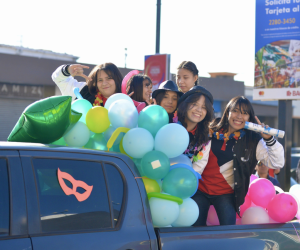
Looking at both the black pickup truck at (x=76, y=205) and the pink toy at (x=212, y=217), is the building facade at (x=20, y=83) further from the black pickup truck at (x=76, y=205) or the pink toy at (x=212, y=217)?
the black pickup truck at (x=76, y=205)

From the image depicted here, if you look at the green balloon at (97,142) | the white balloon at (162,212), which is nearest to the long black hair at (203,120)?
the green balloon at (97,142)

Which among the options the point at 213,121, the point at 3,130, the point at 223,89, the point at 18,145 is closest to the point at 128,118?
the point at 18,145

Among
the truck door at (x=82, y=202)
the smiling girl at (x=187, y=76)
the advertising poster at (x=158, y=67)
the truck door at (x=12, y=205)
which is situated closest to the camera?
the truck door at (x=12, y=205)

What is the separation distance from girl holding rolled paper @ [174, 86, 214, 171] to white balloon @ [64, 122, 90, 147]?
3.64 ft

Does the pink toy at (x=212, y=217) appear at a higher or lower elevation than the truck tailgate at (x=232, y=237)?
lower

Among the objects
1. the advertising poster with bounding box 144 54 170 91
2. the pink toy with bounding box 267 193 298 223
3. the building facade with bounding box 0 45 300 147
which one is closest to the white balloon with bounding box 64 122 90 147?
the pink toy with bounding box 267 193 298 223

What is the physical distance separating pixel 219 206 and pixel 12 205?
80.7 inches

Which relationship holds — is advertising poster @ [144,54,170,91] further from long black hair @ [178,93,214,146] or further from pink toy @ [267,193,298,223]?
pink toy @ [267,193,298,223]

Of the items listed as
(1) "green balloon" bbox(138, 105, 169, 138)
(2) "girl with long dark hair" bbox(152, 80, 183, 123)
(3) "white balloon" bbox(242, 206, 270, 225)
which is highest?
(2) "girl with long dark hair" bbox(152, 80, 183, 123)

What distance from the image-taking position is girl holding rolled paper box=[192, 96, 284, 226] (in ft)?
10.8

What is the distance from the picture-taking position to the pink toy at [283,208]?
2.90 meters

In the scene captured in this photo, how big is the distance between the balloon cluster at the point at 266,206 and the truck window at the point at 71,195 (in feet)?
4.99

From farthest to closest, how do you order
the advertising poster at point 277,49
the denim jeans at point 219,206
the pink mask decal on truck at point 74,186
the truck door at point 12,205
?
the advertising poster at point 277,49, the denim jeans at point 219,206, the pink mask decal on truck at point 74,186, the truck door at point 12,205

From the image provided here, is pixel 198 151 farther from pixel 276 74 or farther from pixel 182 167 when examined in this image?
pixel 276 74
